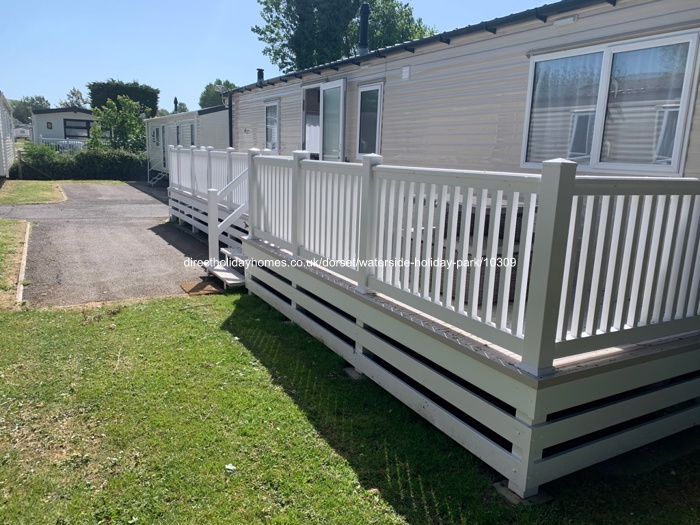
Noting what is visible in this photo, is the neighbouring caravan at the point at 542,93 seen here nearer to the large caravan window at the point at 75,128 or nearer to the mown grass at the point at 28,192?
the mown grass at the point at 28,192

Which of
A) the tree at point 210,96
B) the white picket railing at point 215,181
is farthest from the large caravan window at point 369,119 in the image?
the tree at point 210,96

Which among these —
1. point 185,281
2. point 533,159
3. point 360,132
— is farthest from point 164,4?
point 533,159

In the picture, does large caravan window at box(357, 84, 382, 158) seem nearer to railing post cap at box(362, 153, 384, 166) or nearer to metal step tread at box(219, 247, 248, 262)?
metal step tread at box(219, 247, 248, 262)

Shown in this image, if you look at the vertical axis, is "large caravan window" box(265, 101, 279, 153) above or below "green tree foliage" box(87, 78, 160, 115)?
below

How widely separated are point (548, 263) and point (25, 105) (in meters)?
112

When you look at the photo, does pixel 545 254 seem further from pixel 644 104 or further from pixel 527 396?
pixel 644 104

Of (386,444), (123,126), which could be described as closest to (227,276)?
(386,444)

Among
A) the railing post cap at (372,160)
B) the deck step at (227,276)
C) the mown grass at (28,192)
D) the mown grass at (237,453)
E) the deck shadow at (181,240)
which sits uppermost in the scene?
the railing post cap at (372,160)

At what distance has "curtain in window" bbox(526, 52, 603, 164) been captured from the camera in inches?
185

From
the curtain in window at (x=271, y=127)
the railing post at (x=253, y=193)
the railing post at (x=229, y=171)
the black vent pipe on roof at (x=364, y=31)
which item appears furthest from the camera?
the curtain in window at (x=271, y=127)

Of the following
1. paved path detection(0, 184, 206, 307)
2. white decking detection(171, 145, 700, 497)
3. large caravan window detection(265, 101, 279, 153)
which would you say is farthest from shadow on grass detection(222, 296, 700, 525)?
large caravan window detection(265, 101, 279, 153)

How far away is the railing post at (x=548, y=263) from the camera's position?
7.45 ft

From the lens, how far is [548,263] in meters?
2.33

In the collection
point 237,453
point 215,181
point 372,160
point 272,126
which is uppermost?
point 272,126
